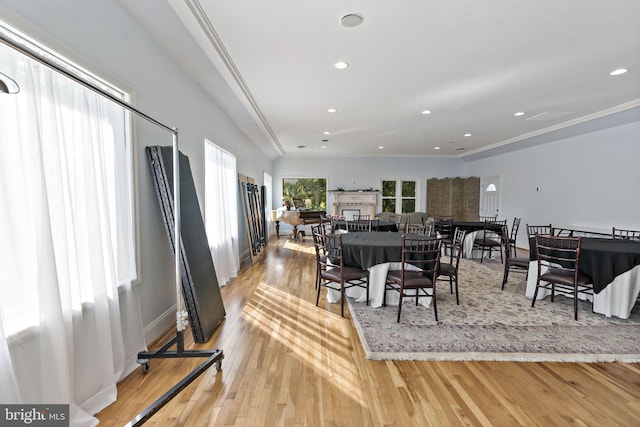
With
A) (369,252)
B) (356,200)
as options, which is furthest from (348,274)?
(356,200)

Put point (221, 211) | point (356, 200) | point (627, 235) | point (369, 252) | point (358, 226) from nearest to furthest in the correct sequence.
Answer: point (369, 252)
point (221, 211)
point (627, 235)
point (358, 226)
point (356, 200)

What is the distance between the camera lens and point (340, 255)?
132 inches

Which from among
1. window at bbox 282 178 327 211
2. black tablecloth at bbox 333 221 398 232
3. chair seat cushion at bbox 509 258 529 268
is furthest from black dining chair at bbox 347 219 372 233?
window at bbox 282 178 327 211

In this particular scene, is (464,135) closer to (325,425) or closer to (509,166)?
(509,166)

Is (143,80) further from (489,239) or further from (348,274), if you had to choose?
(489,239)

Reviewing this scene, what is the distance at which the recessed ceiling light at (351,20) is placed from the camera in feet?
8.02

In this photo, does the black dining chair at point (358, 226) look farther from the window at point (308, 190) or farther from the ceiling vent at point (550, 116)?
the window at point (308, 190)

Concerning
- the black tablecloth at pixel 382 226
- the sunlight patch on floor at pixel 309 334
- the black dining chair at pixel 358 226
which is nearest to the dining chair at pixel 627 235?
the black tablecloth at pixel 382 226

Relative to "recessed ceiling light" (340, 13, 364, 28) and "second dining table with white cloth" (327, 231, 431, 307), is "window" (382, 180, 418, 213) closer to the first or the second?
"second dining table with white cloth" (327, 231, 431, 307)

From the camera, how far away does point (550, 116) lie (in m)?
5.45

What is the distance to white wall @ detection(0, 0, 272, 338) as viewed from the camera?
1692mm

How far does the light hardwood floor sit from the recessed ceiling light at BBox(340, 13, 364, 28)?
9.57ft

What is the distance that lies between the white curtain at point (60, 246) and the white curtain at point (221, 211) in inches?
75.8

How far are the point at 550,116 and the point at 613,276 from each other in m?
3.54
